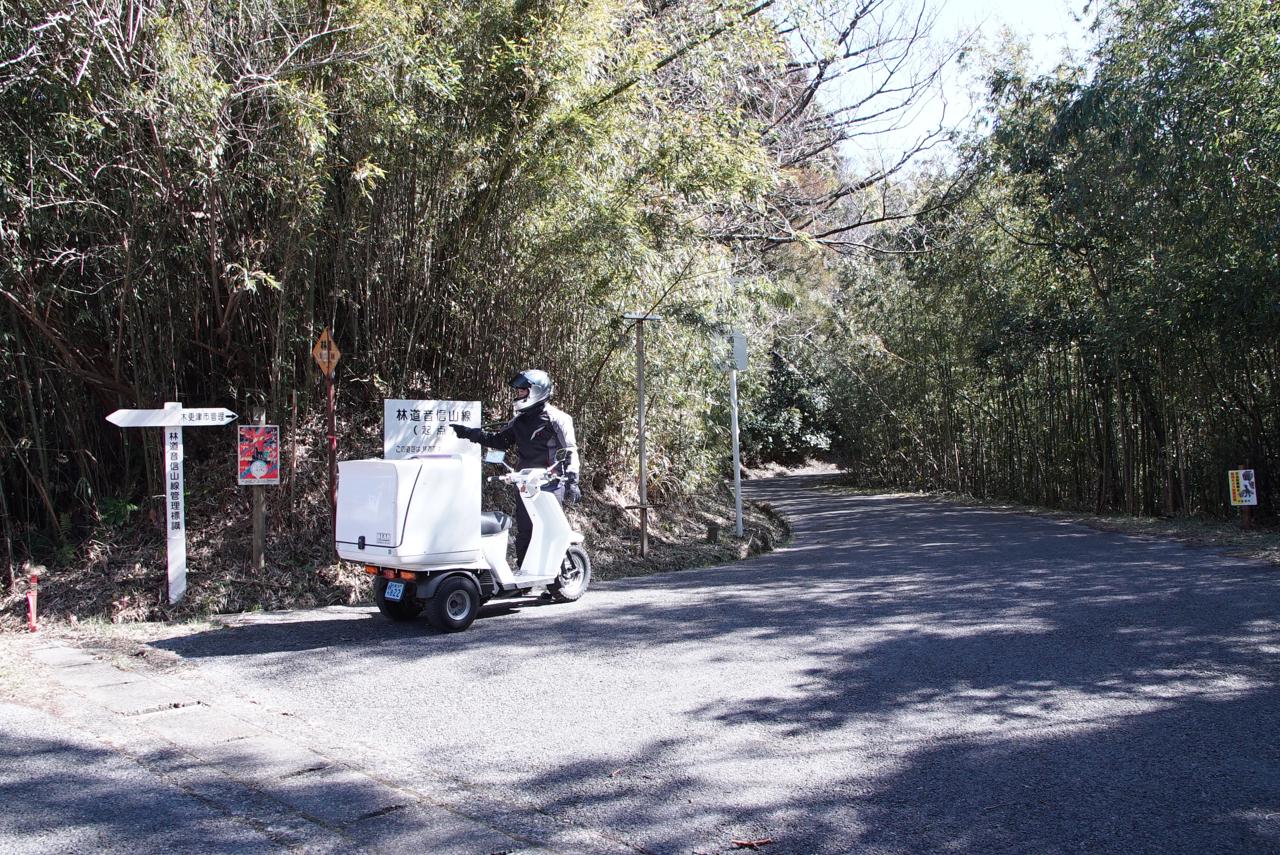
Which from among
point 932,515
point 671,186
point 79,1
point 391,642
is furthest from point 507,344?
point 932,515

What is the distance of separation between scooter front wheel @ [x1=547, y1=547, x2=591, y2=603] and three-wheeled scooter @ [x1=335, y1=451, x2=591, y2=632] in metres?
0.44

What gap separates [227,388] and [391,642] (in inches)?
130

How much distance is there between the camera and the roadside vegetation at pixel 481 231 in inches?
261

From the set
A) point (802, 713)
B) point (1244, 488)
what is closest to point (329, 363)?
point (802, 713)

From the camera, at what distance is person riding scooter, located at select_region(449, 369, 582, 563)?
6879 millimetres

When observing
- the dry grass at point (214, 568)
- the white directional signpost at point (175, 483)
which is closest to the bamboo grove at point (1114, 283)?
the dry grass at point (214, 568)

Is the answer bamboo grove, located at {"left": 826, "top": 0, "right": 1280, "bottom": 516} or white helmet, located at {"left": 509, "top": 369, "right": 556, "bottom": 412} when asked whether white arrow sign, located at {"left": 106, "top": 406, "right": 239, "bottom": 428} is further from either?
bamboo grove, located at {"left": 826, "top": 0, "right": 1280, "bottom": 516}

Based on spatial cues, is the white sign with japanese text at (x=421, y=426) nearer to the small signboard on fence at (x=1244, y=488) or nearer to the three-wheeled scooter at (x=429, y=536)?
the three-wheeled scooter at (x=429, y=536)

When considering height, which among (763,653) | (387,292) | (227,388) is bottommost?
(763,653)

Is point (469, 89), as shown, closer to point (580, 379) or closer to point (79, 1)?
point (79, 1)

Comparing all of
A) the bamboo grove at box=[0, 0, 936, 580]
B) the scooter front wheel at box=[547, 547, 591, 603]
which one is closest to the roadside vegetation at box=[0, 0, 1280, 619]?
the bamboo grove at box=[0, 0, 936, 580]

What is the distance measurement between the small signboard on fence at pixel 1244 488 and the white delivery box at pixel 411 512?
355 inches

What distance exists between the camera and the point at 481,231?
27.6 ft

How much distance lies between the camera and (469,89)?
7508mm
